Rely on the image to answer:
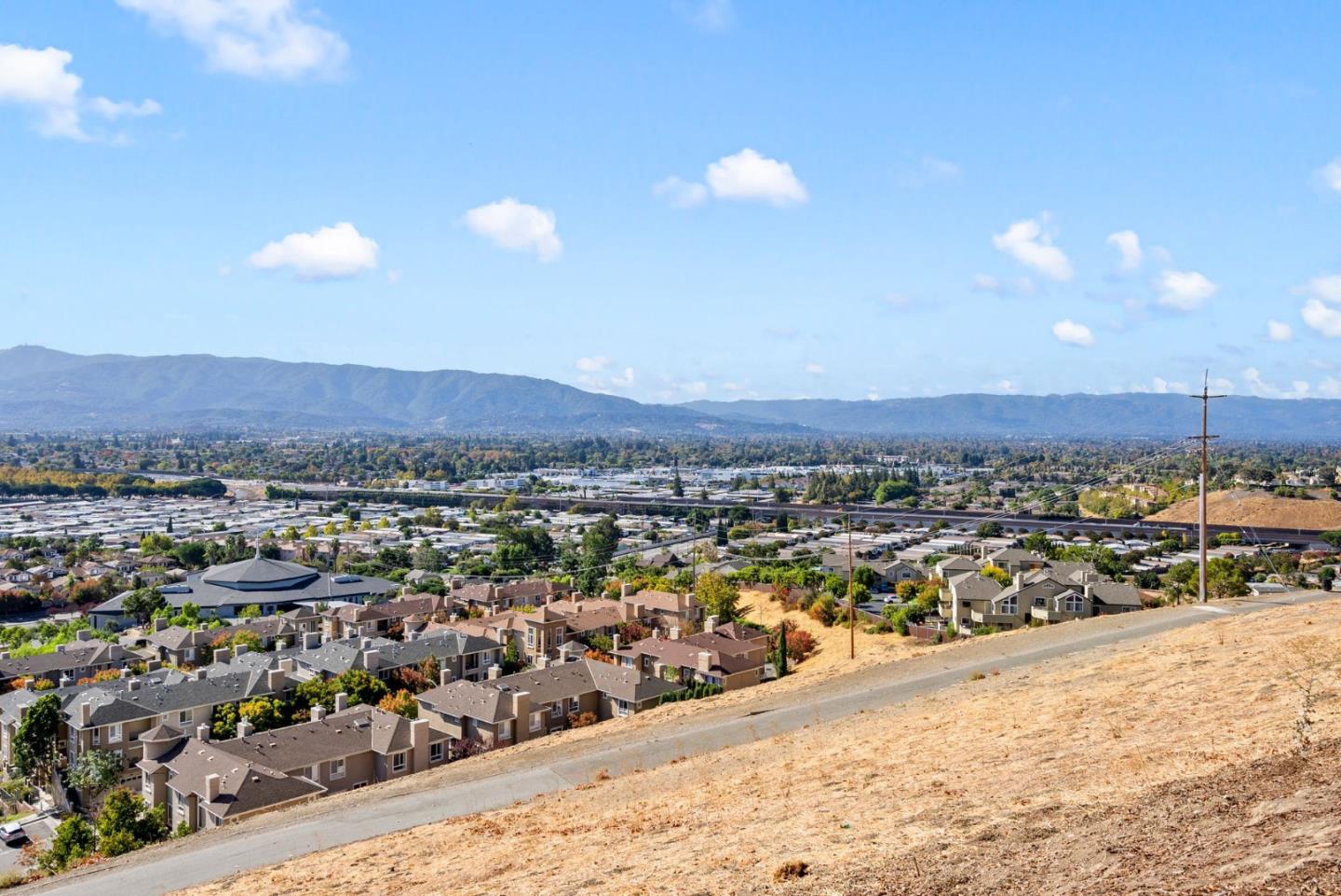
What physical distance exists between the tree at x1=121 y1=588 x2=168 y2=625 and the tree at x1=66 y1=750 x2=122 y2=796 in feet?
84.7

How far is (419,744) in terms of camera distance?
21406mm

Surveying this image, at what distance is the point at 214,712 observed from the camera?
25.0m

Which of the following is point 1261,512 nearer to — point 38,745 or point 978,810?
point 978,810

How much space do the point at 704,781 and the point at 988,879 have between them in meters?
5.94

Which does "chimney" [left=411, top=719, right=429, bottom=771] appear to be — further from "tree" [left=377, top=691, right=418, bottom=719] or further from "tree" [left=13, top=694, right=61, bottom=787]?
"tree" [left=13, top=694, right=61, bottom=787]

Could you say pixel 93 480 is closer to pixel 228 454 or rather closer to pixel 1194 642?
pixel 228 454

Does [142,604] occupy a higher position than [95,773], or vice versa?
[95,773]

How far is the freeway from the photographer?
217ft

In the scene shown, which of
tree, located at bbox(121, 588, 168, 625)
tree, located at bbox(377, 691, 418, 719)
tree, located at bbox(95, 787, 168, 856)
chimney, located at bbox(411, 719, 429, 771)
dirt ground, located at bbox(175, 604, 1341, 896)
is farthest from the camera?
tree, located at bbox(121, 588, 168, 625)

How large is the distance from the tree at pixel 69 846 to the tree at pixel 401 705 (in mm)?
7547

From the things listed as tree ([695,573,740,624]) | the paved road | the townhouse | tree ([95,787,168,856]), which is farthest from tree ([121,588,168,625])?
the paved road

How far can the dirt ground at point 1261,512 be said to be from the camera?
7206 cm

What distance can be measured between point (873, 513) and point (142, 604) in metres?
65.5

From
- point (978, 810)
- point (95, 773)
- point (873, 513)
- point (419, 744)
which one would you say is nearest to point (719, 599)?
point (419, 744)
